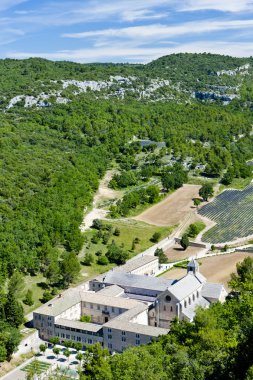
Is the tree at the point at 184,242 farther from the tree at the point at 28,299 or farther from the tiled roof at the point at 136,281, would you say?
the tree at the point at 28,299

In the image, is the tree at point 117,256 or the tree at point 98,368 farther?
the tree at point 117,256

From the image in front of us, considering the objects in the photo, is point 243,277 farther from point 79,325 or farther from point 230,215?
point 230,215

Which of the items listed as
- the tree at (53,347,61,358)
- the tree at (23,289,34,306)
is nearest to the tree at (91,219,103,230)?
the tree at (23,289,34,306)

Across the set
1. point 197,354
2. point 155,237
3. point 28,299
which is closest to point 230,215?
point 155,237

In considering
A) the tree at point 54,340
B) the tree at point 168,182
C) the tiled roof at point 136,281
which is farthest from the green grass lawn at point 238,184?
the tree at point 54,340

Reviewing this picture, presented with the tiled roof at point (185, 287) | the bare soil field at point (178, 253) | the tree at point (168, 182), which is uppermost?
the tree at point (168, 182)
